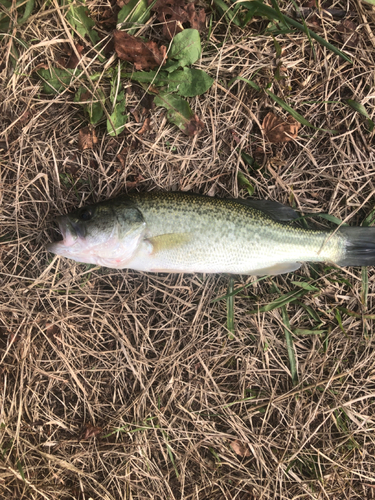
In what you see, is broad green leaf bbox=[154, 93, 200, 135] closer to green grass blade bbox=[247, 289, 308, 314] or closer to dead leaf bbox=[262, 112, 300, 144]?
dead leaf bbox=[262, 112, 300, 144]

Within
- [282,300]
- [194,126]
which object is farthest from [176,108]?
[282,300]

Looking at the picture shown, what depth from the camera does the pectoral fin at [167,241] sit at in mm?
2879

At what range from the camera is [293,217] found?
3176 mm

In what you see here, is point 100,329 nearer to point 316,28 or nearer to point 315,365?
point 315,365

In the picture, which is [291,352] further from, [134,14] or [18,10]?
[18,10]

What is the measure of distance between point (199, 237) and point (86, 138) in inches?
64.7

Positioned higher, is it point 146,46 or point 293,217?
point 146,46

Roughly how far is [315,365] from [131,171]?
2991 millimetres

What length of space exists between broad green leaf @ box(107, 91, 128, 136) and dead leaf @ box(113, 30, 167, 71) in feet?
1.18

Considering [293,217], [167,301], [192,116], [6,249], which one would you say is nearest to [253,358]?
[167,301]

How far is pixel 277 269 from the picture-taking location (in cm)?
305

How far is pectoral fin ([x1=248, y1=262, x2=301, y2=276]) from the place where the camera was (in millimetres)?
3031

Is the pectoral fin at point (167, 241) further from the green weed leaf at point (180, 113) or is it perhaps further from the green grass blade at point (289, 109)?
the green grass blade at point (289, 109)

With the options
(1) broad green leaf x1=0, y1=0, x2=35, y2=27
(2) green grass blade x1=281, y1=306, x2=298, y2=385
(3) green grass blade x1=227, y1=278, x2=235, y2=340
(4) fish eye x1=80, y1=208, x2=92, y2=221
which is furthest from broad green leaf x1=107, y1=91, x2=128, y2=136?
(2) green grass blade x1=281, y1=306, x2=298, y2=385
